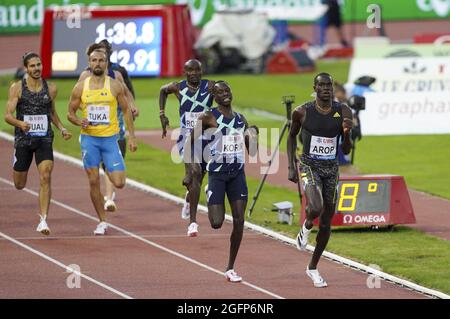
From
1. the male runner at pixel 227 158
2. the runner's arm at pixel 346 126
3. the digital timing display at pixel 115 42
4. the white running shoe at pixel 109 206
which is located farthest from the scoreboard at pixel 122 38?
the runner's arm at pixel 346 126

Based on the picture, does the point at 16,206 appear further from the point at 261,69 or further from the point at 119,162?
the point at 261,69

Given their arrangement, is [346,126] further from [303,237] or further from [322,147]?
[303,237]

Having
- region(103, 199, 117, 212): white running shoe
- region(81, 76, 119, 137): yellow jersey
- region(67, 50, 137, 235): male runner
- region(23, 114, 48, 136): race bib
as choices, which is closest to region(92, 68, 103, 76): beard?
region(67, 50, 137, 235): male runner

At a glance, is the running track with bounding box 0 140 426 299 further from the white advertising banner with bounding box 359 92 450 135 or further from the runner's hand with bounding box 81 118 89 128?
the white advertising banner with bounding box 359 92 450 135

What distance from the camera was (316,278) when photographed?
52.0 feet

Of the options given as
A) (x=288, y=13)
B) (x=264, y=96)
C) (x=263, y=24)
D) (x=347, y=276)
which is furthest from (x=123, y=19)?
(x=347, y=276)

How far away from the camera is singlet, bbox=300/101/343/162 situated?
51.8 feet

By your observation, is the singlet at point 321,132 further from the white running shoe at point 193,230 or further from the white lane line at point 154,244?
the white running shoe at point 193,230

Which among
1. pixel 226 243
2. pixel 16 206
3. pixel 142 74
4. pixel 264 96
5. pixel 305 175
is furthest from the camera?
pixel 264 96

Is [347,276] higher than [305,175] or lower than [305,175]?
lower

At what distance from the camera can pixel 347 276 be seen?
654 inches

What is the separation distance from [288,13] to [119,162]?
2542cm

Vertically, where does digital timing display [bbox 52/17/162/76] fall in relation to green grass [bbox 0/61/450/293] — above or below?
above

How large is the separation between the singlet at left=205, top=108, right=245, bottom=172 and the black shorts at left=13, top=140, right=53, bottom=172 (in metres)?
3.50
